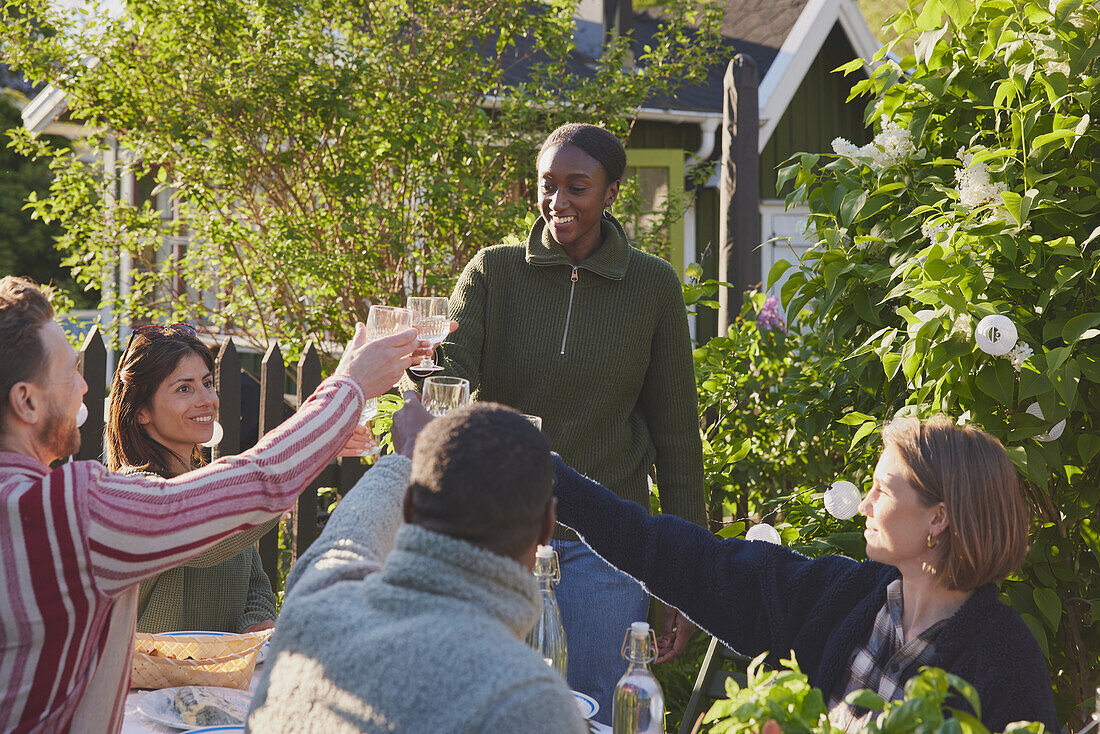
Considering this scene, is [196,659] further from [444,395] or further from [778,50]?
[778,50]

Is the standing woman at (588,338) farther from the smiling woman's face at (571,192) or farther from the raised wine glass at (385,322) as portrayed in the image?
the raised wine glass at (385,322)

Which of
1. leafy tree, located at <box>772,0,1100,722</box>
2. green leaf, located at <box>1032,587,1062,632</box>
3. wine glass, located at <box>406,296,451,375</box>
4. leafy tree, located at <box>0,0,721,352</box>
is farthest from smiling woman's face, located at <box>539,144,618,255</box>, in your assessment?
leafy tree, located at <box>0,0,721,352</box>

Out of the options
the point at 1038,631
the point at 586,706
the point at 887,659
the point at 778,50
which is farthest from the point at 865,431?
the point at 778,50

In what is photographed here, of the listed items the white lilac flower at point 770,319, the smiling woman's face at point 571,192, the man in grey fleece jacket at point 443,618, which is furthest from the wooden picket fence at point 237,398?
the man in grey fleece jacket at point 443,618

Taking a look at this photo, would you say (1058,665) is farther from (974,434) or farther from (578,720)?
(578,720)

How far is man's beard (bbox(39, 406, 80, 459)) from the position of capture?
1.59 m

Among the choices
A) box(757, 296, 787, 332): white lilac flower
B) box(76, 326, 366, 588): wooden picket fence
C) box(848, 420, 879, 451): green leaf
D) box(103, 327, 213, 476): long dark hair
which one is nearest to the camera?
box(103, 327, 213, 476): long dark hair

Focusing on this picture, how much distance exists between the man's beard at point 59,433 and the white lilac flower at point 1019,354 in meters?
2.09

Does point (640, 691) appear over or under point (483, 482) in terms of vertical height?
under

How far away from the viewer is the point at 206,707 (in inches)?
73.7

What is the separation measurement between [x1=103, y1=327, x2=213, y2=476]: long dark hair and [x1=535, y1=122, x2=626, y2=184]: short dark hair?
3.92 feet

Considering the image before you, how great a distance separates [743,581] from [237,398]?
2783mm

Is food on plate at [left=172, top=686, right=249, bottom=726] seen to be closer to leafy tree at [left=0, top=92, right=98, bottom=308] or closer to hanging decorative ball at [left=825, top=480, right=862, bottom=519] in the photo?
hanging decorative ball at [left=825, top=480, right=862, bottom=519]

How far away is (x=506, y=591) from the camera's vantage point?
1132mm
